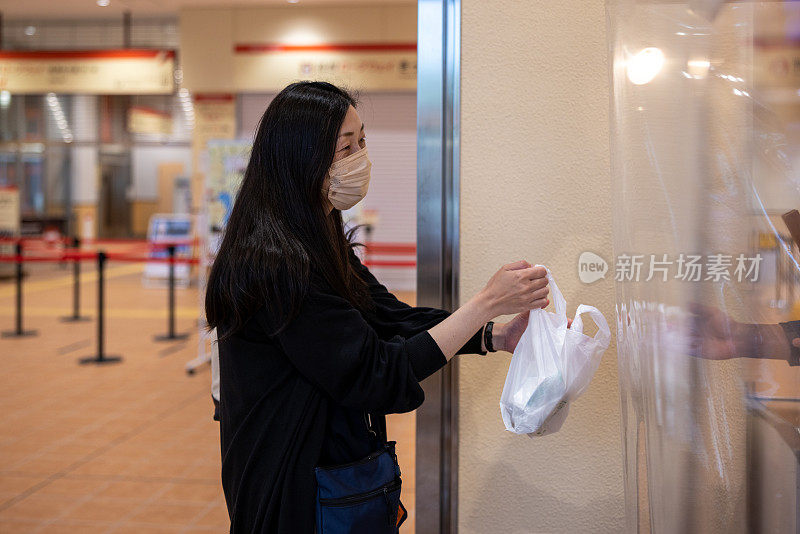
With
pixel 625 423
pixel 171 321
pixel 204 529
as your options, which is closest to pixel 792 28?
pixel 625 423

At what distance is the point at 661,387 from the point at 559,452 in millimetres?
769

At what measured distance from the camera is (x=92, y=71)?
404 inches

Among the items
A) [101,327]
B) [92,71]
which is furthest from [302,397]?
[92,71]

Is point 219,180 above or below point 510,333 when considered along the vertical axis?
above

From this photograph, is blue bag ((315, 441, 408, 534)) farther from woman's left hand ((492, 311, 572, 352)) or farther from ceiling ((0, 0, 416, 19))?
ceiling ((0, 0, 416, 19))

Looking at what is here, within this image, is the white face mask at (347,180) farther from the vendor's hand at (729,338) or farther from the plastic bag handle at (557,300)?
the vendor's hand at (729,338)

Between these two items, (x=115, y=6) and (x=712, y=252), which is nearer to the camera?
(x=712, y=252)

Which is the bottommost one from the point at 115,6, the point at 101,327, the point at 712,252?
the point at 101,327

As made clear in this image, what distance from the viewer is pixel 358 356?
1.32 meters

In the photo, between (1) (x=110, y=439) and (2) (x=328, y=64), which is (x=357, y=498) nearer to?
(1) (x=110, y=439)

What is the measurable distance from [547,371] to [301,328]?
0.45 metres

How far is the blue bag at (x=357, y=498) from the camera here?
139 centimetres

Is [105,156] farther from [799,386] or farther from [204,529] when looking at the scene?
[799,386]

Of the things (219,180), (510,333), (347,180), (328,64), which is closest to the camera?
(347,180)
